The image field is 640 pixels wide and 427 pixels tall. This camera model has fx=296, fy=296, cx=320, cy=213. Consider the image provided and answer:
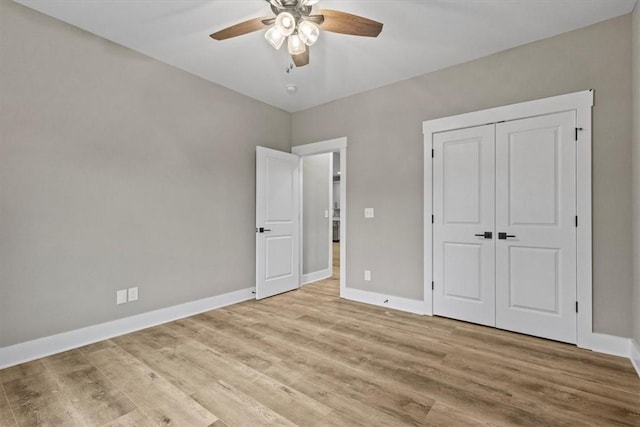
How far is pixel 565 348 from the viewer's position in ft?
8.38

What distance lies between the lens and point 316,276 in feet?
16.9

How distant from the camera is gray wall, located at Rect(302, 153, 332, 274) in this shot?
5.04 m

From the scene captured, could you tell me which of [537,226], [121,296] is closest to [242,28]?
[121,296]

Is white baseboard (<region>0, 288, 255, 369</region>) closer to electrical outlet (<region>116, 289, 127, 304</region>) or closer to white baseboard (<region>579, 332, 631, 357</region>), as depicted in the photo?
electrical outlet (<region>116, 289, 127, 304</region>)

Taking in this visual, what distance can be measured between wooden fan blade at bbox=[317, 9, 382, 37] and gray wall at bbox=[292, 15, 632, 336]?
1.71 metres

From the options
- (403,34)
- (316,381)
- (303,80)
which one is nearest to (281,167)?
(303,80)

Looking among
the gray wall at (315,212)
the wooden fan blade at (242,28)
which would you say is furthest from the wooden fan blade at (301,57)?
the gray wall at (315,212)

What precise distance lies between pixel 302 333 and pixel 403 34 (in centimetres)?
294

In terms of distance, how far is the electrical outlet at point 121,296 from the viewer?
2849mm

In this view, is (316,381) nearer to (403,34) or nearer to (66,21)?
(403,34)

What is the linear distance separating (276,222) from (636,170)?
3.67 m

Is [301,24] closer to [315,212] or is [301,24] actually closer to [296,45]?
[296,45]

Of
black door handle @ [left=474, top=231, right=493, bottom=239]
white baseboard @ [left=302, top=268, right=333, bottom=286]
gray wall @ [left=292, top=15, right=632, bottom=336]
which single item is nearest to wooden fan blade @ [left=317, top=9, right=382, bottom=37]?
gray wall @ [left=292, top=15, right=632, bottom=336]

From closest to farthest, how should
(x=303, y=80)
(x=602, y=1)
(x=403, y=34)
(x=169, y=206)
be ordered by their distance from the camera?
(x=602, y=1), (x=403, y=34), (x=169, y=206), (x=303, y=80)
